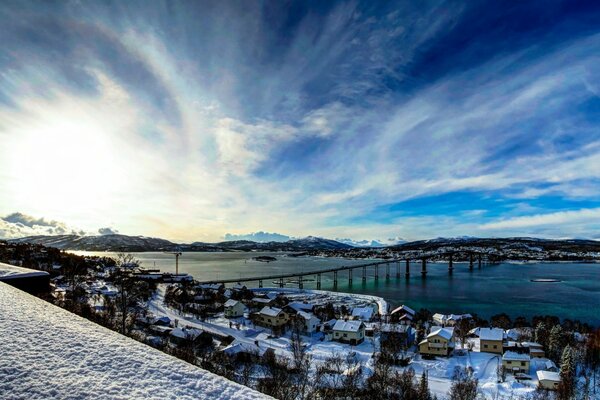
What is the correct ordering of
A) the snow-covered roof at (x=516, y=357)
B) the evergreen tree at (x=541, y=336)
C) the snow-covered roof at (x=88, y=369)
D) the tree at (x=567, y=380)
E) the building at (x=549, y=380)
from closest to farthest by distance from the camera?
the snow-covered roof at (x=88, y=369) → the tree at (x=567, y=380) → the building at (x=549, y=380) → the snow-covered roof at (x=516, y=357) → the evergreen tree at (x=541, y=336)

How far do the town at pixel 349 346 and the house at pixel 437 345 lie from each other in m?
0.05

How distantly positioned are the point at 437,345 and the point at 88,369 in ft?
70.5

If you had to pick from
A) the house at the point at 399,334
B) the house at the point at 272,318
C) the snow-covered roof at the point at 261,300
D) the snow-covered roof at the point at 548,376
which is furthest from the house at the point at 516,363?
the snow-covered roof at the point at 261,300

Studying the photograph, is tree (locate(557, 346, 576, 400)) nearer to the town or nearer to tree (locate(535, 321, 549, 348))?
the town

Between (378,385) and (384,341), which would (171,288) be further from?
(378,385)

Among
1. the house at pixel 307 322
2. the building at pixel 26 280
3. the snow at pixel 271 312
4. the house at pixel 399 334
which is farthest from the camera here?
the snow at pixel 271 312

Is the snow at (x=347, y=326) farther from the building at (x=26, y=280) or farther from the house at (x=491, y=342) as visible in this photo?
the building at (x=26, y=280)

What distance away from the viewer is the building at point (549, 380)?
47.7ft

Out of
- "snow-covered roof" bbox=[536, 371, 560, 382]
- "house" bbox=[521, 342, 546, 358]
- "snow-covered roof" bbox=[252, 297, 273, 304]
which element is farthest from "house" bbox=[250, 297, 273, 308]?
"snow-covered roof" bbox=[536, 371, 560, 382]

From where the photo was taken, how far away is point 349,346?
20719 millimetres

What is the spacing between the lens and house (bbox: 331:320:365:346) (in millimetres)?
21641

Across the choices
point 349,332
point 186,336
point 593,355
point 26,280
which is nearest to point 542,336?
point 593,355

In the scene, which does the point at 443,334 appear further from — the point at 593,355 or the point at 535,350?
the point at 593,355

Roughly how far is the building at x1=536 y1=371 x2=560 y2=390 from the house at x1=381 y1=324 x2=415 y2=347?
694cm
